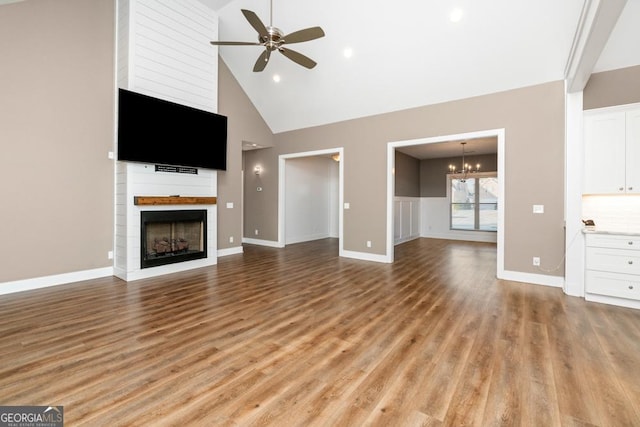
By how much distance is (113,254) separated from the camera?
15.6ft

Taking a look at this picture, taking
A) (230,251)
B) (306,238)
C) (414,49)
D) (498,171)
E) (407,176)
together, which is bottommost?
(230,251)

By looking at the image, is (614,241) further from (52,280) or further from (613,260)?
(52,280)

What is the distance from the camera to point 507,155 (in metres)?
4.61

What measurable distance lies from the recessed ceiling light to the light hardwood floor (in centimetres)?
380

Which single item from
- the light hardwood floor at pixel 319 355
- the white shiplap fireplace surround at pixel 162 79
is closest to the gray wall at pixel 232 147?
the white shiplap fireplace surround at pixel 162 79

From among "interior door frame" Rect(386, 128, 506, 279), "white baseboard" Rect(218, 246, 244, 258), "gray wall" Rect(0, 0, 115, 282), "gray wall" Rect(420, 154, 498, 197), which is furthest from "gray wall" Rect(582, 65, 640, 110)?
"gray wall" Rect(0, 0, 115, 282)

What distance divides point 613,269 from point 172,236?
6.49 metres

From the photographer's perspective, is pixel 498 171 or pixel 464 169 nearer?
pixel 498 171

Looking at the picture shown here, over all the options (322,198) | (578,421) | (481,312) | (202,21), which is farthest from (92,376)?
(322,198)

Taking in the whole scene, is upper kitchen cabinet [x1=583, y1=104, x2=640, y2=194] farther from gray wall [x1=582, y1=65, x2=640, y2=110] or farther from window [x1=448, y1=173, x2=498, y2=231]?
window [x1=448, y1=173, x2=498, y2=231]

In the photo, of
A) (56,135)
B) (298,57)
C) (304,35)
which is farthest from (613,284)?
(56,135)

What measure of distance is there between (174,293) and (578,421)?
412 cm

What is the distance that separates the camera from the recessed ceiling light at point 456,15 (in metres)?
3.86

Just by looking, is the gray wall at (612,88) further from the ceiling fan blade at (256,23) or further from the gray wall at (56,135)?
the gray wall at (56,135)
